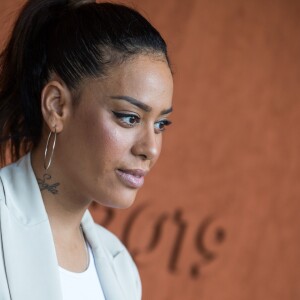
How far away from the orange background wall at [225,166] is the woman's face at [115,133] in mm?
1012

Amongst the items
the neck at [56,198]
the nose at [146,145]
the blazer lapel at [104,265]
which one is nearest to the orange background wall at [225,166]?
the blazer lapel at [104,265]

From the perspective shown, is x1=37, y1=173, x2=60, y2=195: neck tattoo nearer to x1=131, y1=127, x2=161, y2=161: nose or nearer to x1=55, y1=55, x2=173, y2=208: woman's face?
x1=55, y1=55, x2=173, y2=208: woman's face

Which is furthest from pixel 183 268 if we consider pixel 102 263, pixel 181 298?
pixel 102 263

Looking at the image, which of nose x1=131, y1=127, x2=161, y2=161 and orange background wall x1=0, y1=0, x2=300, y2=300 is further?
orange background wall x1=0, y1=0, x2=300, y2=300

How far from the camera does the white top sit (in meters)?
1.25

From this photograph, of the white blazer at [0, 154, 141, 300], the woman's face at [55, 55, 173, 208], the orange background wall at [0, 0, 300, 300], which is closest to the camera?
the white blazer at [0, 154, 141, 300]

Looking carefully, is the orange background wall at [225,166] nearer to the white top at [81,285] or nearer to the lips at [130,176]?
the white top at [81,285]

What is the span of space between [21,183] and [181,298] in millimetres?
1396

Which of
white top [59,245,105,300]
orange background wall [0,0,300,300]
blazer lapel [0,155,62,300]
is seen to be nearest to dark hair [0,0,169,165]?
blazer lapel [0,155,62,300]

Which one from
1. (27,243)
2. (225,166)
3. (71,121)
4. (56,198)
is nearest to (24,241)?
(27,243)

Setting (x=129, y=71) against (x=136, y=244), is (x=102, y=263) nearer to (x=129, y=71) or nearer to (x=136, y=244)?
(x=129, y=71)

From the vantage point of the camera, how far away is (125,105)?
1.23m

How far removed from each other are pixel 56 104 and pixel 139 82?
155 mm

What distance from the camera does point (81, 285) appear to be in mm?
1291
